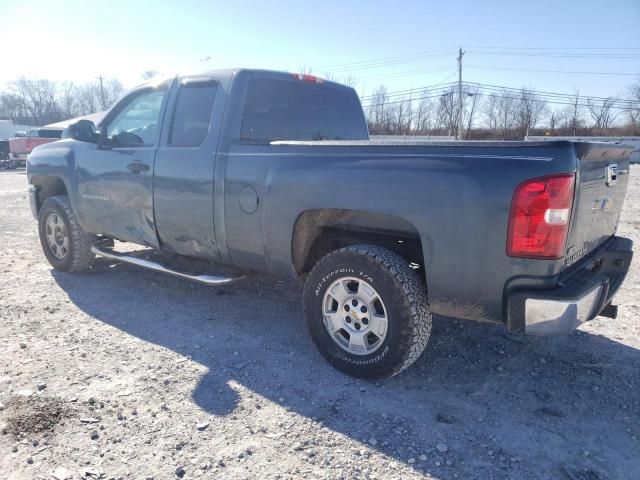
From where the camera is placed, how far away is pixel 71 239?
16.9 ft

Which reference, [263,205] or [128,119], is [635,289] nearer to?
Answer: [263,205]

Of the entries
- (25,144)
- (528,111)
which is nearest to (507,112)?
(528,111)

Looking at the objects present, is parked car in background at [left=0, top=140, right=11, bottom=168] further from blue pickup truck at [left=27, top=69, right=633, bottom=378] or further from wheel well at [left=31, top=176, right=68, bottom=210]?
blue pickup truck at [left=27, top=69, right=633, bottom=378]

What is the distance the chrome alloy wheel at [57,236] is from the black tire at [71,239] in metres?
0.04

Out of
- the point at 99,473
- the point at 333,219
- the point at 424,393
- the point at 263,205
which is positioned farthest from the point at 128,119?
the point at 424,393

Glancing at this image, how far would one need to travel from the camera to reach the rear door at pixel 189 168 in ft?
12.2

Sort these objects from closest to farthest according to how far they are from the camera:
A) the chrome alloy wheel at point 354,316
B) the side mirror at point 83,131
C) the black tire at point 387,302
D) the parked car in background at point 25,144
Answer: the black tire at point 387,302, the chrome alloy wheel at point 354,316, the side mirror at point 83,131, the parked car in background at point 25,144

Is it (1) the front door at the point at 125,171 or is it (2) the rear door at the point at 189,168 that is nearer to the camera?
(2) the rear door at the point at 189,168

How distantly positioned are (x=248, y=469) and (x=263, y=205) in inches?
67.6

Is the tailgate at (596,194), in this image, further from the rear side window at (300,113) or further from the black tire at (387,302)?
the rear side window at (300,113)

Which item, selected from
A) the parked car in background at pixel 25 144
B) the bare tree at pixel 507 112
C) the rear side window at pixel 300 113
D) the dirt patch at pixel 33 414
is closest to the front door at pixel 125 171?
the rear side window at pixel 300 113

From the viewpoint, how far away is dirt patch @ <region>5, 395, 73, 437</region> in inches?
101

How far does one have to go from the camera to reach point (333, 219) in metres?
3.27

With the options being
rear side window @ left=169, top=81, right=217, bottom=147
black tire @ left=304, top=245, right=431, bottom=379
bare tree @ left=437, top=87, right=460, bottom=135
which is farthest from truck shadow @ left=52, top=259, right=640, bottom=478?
bare tree @ left=437, top=87, right=460, bottom=135
